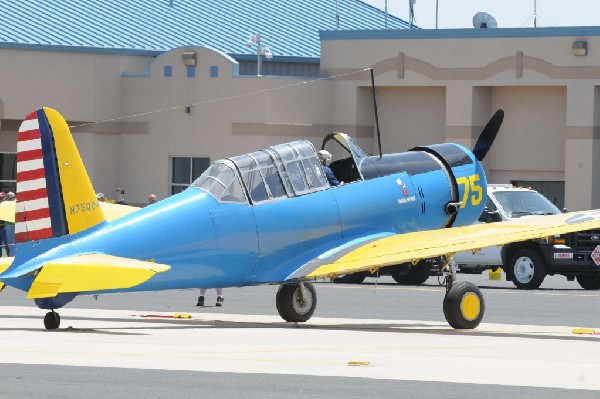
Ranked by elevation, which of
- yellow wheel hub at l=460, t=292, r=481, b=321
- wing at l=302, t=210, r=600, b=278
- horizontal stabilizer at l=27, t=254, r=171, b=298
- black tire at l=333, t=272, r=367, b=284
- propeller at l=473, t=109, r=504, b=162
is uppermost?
propeller at l=473, t=109, r=504, b=162

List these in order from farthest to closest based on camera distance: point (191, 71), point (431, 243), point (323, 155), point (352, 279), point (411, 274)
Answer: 1. point (191, 71)
2. point (411, 274)
3. point (352, 279)
4. point (323, 155)
5. point (431, 243)

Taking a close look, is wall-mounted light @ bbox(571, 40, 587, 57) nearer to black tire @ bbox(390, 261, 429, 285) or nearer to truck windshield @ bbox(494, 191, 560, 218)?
truck windshield @ bbox(494, 191, 560, 218)

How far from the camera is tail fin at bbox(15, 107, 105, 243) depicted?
1809 cm

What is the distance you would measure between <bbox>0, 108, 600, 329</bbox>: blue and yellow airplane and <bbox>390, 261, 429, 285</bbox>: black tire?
37.6ft

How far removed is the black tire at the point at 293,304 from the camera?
21266mm

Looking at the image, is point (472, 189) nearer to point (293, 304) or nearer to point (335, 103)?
point (293, 304)

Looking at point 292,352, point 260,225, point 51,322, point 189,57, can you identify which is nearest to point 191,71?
point 189,57

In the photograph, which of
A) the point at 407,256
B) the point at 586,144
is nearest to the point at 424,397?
the point at 407,256

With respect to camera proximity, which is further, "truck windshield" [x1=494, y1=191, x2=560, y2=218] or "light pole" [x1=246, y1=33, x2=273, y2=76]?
"light pole" [x1=246, y1=33, x2=273, y2=76]

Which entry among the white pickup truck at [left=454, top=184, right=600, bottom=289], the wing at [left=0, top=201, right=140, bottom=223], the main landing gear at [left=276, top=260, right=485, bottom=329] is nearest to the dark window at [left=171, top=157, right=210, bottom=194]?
the white pickup truck at [left=454, top=184, right=600, bottom=289]

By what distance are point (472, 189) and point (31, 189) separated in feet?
21.7

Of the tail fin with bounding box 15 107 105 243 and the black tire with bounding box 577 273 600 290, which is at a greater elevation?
the tail fin with bounding box 15 107 105 243

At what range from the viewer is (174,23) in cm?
5531

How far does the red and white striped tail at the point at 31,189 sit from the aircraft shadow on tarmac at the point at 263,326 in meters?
1.31
